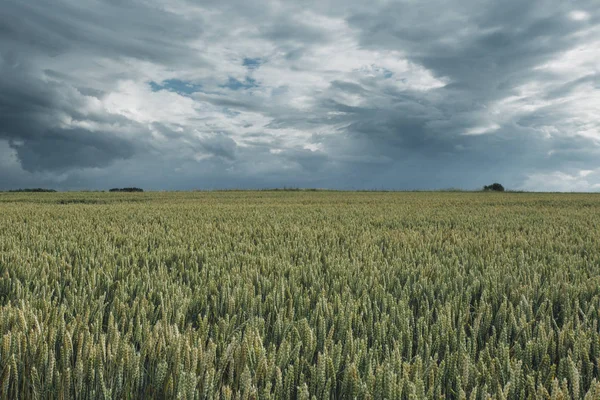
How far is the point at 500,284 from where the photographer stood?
2.54m

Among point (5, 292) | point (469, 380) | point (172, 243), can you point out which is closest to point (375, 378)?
point (469, 380)

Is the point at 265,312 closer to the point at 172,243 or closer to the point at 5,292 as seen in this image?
the point at 5,292

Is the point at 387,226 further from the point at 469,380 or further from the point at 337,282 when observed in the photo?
the point at 469,380

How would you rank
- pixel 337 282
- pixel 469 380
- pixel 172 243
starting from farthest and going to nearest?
1. pixel 172 243
2. pixel 337 282
3. pixel 469 380

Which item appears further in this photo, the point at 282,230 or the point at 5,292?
the point at 282,230

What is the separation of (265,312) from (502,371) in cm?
106

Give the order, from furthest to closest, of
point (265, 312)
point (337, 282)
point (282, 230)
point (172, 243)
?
point (282, 230) < point (172, 243) < point (337, 282) < point (265, 312)

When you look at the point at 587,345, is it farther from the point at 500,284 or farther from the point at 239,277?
the point at 239,277

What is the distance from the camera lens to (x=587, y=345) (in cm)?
161

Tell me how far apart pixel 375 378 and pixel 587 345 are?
0.93 meters

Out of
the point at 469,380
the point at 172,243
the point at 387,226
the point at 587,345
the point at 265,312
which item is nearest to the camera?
the point at 469,380

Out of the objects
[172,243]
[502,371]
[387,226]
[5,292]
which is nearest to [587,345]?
[502,371]

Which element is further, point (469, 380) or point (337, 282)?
point (337, 282)

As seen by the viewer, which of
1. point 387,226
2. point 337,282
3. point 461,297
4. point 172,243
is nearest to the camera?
point 461,297
